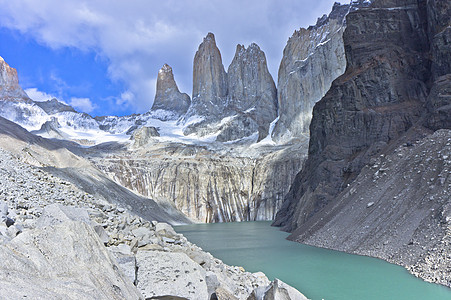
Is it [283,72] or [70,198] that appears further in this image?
[283,72]

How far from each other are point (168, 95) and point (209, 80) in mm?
44284

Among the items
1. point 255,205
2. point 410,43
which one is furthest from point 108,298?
point 255,205

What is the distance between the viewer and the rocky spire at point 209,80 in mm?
134625

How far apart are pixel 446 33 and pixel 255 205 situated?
51982mm

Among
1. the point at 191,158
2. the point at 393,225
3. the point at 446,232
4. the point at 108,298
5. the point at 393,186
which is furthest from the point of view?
the point at 191,158

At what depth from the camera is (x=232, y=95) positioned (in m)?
130

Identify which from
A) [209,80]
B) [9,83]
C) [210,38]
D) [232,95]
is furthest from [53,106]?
[232,95]

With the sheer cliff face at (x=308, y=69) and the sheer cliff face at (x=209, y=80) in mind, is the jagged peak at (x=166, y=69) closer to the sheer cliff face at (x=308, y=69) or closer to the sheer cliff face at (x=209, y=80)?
the sheer cliff face at (x=209, y=80)

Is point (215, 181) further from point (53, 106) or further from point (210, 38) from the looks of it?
point (53, 106)

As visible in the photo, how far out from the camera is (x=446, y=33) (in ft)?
92.3

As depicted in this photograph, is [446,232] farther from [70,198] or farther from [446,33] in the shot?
[446,33]

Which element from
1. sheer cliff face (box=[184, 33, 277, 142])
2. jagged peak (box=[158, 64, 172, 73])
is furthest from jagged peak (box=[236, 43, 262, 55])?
jagged peak (box=[158, 64, 172, 73])

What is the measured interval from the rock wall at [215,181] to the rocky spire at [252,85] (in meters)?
39.7

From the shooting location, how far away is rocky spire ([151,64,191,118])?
170 metres
